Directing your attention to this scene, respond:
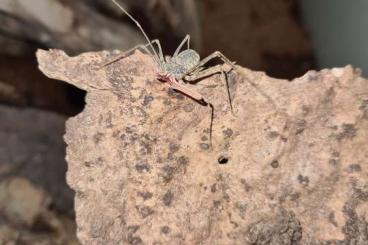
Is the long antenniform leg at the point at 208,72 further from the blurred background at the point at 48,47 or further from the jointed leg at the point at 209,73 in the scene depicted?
the blurred background at the point at 48,47

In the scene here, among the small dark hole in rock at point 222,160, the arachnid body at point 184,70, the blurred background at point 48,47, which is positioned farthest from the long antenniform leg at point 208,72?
the blurred background at point 48,47

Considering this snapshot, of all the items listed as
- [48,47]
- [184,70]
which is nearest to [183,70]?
→ [184,70]

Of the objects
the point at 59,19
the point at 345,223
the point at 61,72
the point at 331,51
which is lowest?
the point at 345,223


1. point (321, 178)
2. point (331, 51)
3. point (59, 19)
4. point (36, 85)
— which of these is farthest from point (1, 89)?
point (331, 51)

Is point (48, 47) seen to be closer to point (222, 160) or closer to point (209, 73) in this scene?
point (209, 73)

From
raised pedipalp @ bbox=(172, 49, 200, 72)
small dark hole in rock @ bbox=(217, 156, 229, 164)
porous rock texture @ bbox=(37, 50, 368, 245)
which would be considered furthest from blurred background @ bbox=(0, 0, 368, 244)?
small dark hole in rock @ bbox=(217, 156, 229, 164)

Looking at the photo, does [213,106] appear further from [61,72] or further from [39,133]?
[39,133]

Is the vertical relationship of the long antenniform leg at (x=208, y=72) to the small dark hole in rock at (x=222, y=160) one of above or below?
above
